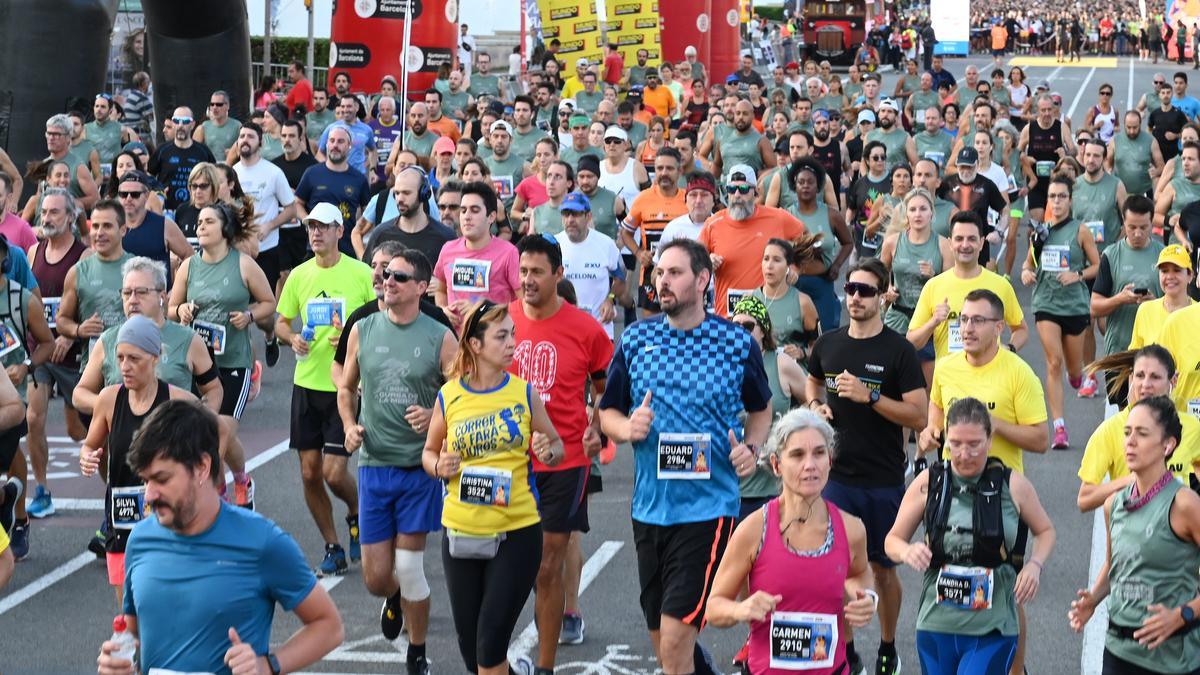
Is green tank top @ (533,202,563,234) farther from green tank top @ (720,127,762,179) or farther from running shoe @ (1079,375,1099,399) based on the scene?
green tank top @ (720,127,762,179)

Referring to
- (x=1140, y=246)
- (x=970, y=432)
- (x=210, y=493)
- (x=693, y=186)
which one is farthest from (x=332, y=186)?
(x=210, y=493)

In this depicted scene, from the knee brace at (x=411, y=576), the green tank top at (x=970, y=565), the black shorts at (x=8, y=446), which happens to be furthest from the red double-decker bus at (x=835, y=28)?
the green tank top at (x=970, y=565)

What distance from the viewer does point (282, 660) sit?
4.92 metres

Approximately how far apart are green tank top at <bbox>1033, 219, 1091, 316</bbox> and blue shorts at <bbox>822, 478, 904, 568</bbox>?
18.6ft

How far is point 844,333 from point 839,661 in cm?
296

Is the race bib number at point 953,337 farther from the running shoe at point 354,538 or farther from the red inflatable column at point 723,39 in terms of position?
the red inflatable column at point 723,39

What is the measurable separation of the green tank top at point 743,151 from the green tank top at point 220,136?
488cm

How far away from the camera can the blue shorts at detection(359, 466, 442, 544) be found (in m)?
8.41

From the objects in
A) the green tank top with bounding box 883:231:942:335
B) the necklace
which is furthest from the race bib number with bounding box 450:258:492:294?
the necklace

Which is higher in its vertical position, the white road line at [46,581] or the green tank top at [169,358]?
the green tank top at [169,358]

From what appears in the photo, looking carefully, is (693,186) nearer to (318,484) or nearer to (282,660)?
(318,484)

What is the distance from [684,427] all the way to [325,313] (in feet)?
11.1

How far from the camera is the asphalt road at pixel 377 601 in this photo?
8.68 m

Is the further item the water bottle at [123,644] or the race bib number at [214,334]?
the race bib number at [214,334]
